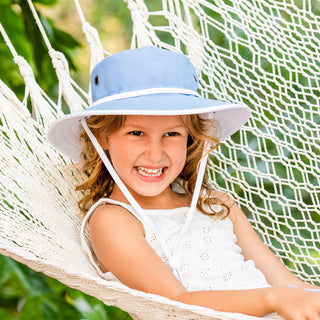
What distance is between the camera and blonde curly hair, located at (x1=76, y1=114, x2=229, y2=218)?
4.42 feet

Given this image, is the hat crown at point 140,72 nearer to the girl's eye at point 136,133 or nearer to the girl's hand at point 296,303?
the girl's eye at point 136,133

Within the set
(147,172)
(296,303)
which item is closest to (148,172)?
(147,172)

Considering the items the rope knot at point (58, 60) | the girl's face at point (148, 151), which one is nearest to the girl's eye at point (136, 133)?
the girl's face at point (148, 151)

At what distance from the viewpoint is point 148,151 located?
1.26 m

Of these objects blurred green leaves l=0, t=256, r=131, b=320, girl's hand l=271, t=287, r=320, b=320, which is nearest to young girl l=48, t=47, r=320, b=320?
girl's hand l=271, t=287, r=320, b=320

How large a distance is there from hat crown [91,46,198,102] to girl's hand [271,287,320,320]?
0.52 metres

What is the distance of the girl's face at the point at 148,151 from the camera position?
1263 millimetres

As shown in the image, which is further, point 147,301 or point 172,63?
point 172,63

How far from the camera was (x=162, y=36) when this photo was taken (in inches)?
86.9

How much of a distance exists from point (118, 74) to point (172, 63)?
123 millimetres

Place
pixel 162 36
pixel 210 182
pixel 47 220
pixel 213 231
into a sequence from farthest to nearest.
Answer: pixel 162 36 < pixel 210 182 < pixel 213 231 < pixel 47 220

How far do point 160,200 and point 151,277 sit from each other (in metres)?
0.31

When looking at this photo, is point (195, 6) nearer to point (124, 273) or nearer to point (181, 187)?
point (181, 187)

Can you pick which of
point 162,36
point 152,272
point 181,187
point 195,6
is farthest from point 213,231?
Answer: point 162,36
